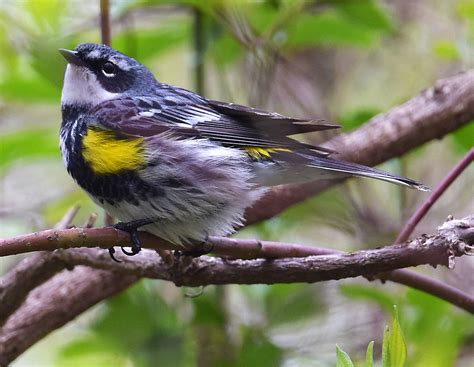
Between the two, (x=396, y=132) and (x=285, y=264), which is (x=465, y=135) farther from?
(x=285, y=264)

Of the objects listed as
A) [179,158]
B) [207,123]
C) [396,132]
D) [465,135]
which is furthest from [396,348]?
[465,135]

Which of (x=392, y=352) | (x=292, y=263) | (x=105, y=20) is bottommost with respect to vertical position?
(x=292, y=263)

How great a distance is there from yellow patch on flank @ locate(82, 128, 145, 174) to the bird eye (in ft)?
2.02

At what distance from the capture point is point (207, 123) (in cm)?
334

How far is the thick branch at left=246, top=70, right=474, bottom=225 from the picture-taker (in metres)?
3.68

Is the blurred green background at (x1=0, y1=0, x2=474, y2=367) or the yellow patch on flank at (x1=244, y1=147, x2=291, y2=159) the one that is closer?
the yellow patch on flank at (x1=244, y1=147, x2=291, y2=159)

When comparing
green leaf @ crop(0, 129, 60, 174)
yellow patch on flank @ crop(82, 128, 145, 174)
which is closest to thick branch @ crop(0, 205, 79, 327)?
yellow patch on flank @ crop(82, 128, 145, 174)

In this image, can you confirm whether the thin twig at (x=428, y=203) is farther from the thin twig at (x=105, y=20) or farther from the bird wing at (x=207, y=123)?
the thin twig at (x=105, y=20)

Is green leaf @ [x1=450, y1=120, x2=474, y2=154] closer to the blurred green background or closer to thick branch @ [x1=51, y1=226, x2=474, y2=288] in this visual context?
the blurred green background

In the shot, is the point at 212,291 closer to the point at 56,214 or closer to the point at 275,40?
the point at 56,214

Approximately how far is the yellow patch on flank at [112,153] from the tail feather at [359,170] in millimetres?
650

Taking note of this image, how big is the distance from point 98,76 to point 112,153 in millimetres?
782

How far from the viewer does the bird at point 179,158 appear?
294 cm

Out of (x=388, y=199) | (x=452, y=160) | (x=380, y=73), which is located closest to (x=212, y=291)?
(x=388, y=199)
